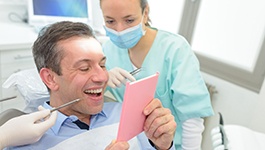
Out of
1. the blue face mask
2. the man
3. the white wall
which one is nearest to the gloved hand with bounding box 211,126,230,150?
the man

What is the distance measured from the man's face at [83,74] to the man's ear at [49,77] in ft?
0.06

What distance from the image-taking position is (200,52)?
7.39 ft

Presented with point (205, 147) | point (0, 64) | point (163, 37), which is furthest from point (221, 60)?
point (0, 64)

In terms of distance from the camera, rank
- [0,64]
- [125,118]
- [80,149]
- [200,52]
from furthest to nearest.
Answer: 1. [200,52]
2. [0,64]
3. [80,149]
4. [125,118]

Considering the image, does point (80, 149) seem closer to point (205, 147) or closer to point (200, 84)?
point (200, 84)

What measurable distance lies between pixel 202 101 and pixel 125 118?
1.89ft

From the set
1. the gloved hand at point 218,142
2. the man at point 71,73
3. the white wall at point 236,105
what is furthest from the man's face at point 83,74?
the white wall at point 236,105

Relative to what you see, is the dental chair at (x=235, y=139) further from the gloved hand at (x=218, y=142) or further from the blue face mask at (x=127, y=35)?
the blue face mask at (x=127, y=35)

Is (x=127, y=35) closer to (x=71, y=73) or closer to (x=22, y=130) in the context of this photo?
(x=71, y=73)

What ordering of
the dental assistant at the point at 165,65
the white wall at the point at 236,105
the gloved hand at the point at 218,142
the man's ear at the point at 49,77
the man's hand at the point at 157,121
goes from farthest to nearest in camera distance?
the white wall at the point at 236,105, the dental assistant at the point at 165,65, the man's ear at the point at 49,77, the gloved hand at the point at 218,142, the man's hand at the point at 157,121

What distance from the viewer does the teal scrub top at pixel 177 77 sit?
117cm

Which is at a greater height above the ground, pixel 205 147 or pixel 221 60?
pixel 221 60

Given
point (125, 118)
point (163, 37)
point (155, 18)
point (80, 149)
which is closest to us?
point (125, 118)

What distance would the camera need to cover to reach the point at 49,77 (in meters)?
1.07
